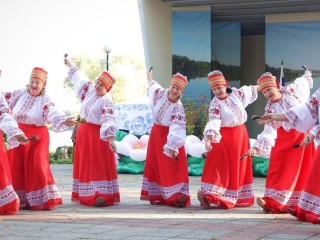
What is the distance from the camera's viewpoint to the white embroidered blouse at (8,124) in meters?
7.53

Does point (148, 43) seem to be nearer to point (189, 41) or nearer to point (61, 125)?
point (189, 41)

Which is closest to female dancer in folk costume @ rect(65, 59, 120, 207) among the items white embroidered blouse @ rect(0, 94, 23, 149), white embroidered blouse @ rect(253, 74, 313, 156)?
white embroidered blouse @ rect(0, 94, 23, 149)

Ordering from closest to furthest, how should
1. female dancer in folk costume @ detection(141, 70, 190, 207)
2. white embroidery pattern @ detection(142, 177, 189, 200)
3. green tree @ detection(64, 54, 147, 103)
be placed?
female dancer in folk costume @ detection(141, 70, 190, 207)
white embroidery pattern @ detection(142, 177, 189, 200)
green tree @ detection(64, 54, 147, 103)

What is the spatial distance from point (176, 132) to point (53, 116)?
147 centimetres

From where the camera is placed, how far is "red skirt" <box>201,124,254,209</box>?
8.29 meters

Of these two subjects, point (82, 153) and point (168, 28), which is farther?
point (168, 28)

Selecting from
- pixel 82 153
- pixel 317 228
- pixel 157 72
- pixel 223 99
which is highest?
pixel 157 72

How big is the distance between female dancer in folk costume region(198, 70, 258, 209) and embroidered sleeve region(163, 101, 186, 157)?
375 millimetres

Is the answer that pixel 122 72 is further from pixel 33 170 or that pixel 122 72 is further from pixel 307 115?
pixel 307 115

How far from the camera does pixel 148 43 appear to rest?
1781cm

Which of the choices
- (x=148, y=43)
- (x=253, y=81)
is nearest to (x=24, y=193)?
(x=148, y=43)

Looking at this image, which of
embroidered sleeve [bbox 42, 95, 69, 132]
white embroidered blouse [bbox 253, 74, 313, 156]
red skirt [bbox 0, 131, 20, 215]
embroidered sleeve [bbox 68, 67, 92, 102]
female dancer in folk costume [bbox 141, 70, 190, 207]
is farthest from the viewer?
embroidered sleeve [bbox 68, 67, 92, 102]

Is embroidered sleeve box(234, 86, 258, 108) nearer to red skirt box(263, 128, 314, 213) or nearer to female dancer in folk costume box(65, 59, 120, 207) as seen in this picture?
red skirt box(263, 128, 314, 213)

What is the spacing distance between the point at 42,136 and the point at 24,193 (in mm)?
701
